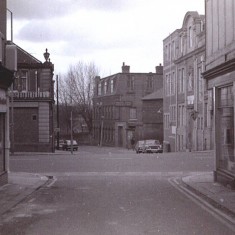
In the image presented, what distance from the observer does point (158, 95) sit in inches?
2790

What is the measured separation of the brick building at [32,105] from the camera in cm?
4581

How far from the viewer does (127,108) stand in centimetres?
7169

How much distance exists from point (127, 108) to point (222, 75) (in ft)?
180

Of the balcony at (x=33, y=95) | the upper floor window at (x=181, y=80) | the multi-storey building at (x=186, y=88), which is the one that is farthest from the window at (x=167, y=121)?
the balcony at (x=33, y=95)

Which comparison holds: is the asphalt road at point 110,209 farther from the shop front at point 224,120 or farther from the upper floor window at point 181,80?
the upper floor window at point 181,80

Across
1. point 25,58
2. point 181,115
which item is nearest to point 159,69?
point 181,115

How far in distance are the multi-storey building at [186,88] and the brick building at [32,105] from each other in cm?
1306

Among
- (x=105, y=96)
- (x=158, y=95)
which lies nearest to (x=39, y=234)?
(x=158, y=95)

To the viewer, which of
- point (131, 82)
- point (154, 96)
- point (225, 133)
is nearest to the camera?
point (225, 133)

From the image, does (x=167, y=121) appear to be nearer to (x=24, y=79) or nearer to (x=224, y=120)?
(x=24, y=79)

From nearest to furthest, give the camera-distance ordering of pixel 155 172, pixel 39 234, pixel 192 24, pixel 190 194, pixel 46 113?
1. pixel 39 234
2. pixel 190 194
3. pixel 155 172
4. pixel 46 113
5. pixel 192 24

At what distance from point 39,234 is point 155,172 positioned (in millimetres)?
14689

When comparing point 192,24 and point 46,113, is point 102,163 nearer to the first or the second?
point 46,113

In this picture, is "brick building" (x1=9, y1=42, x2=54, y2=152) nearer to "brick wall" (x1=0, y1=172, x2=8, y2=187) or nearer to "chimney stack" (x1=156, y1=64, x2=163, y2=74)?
"brick wall" (x1=0, y1=172, x2=8, y2=187)
